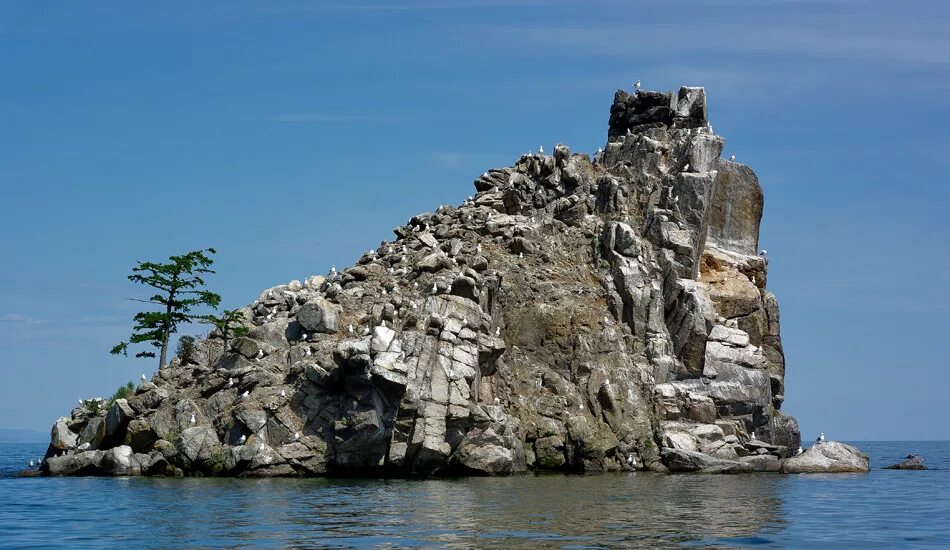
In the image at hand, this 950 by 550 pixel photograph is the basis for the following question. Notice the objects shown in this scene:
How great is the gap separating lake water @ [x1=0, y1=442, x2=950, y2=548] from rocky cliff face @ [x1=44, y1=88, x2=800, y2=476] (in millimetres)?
3913

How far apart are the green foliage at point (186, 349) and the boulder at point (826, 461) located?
127 ft

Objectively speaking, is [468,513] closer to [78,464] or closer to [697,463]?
[78,464]

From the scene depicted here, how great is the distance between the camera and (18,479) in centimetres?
6334

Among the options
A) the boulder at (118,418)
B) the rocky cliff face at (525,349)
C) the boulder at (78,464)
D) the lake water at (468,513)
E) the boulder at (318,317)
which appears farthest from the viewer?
the boulder at (318,317)

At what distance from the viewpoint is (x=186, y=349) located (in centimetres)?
7194

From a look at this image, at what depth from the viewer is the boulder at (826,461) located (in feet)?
243

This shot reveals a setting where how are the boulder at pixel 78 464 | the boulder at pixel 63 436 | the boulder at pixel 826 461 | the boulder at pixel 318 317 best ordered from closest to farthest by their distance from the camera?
the boulder at pixel 78 464
the boulder at pixel 63 436
the boulder at pixel 318 317
the boulder at pixel 826 461

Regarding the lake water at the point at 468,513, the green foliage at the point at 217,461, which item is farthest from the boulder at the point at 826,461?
the green foliage at the point at 217,461

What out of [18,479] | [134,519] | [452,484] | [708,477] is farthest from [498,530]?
[18,479]

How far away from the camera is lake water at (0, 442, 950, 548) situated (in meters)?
36.9

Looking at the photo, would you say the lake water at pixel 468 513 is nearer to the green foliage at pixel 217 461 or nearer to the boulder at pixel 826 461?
the green foliage at pixel 217 461

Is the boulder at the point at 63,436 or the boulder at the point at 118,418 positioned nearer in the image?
the boulder at the point at 118,418

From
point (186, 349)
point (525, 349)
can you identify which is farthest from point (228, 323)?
point (525, 349)

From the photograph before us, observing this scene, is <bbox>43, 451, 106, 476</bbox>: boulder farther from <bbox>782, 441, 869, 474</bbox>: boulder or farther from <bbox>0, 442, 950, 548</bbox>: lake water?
<bbox>782, 441, 869, 474</bbox>: boulder
